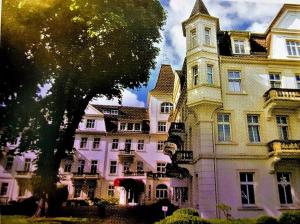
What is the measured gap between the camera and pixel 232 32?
7.73 meters

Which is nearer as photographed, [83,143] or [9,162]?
[9,162]

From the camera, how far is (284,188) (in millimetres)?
6488

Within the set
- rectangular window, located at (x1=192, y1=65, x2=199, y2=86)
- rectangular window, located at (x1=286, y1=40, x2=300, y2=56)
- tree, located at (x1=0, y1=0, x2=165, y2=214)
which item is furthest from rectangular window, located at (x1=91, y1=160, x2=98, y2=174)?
rectangular window, located at (x1=286, y1=40, x2=300, y2=56)

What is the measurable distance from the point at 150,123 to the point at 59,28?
211 inches

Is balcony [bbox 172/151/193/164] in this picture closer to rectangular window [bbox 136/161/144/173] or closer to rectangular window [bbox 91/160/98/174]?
rectangular window [bbox 91/160/98/174]

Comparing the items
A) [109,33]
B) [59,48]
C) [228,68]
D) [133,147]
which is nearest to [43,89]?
[59,48]

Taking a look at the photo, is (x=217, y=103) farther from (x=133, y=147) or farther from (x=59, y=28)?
(x=133, y=147)

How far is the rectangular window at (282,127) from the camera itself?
6.96 meters

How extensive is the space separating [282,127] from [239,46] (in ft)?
8.37

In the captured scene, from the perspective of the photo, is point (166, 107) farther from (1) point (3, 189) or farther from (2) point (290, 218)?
(1) point (3, 189)

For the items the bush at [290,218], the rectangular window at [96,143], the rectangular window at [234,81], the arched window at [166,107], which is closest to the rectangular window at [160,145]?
the arched window at [166,107]

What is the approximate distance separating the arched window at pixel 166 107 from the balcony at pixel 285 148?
421cm

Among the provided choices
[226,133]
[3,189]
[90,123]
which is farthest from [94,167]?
[226,133]

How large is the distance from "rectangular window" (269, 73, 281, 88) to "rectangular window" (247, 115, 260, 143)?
3.58 ft
